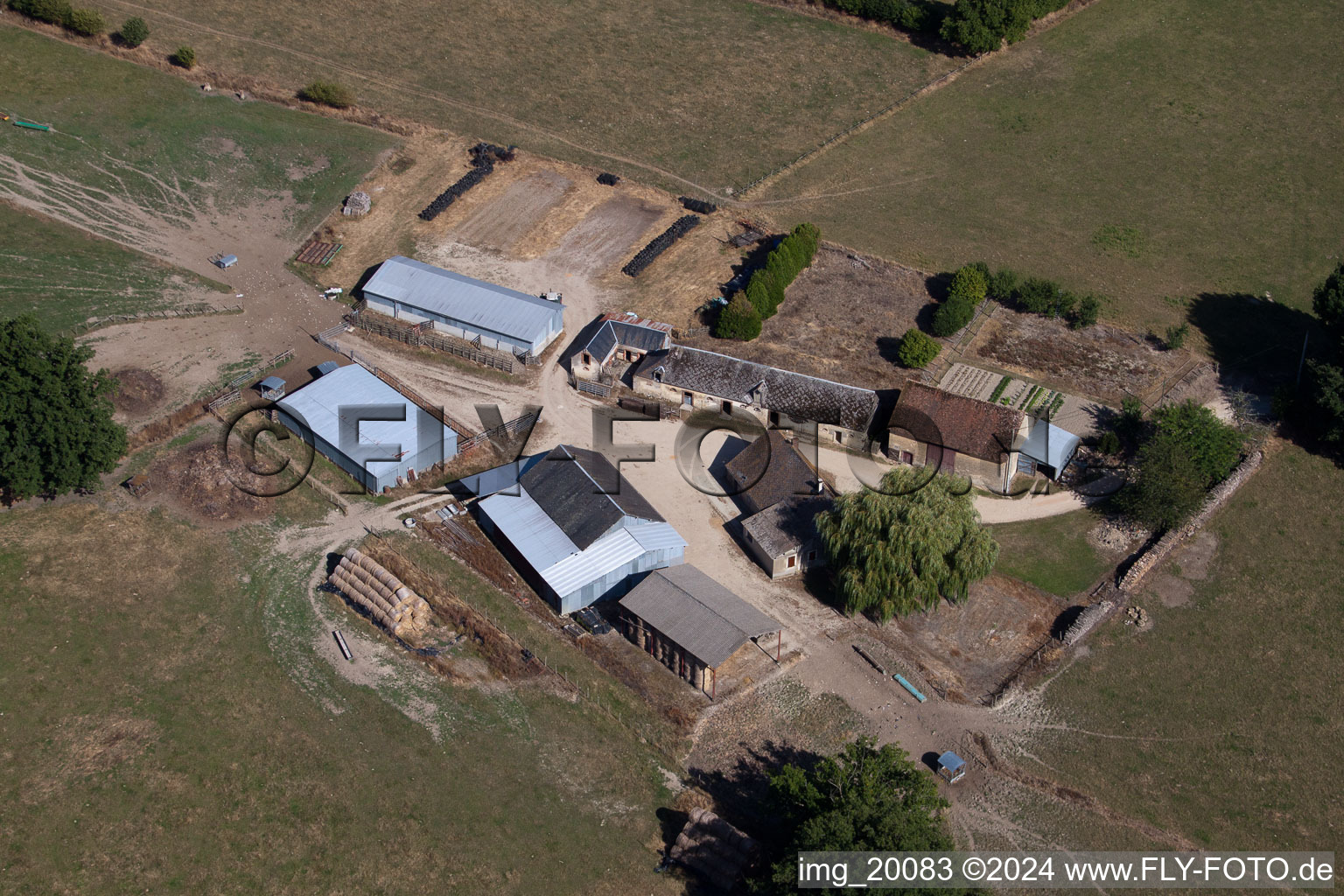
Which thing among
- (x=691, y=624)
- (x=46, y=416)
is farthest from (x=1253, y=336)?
(x=46, y=416)

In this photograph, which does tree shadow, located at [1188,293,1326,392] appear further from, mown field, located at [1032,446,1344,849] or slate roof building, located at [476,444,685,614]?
slate roof building, located at [476,444,685,614]

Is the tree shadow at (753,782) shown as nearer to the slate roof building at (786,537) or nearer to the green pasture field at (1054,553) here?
the slate roof building at (786,537)

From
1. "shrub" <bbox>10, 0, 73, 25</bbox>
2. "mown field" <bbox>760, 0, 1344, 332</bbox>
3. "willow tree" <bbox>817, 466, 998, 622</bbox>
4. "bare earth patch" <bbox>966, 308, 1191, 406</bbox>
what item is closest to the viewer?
"willow tree" <bbox>817, 466, 998, 622</bbox>

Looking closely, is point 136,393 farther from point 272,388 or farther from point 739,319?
point 739,319

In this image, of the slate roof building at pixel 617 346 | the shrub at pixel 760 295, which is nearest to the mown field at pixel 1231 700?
the shrub at pixel 760 295

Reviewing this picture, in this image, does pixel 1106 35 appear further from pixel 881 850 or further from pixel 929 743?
pixel 881 850

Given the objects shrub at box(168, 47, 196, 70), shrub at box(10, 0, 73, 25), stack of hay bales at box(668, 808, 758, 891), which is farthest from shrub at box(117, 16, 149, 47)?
stack of hay bales at box(668, 808, 758, 891)

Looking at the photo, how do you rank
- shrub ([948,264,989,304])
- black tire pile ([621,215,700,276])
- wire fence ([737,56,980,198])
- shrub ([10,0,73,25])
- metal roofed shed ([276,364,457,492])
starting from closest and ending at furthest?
metal roofed shed ([276,364,457,492]) < shrub ([948,264,989,304]) < black tire pile ([621,215,700,276]) < wire fence ([737,56,980,198]) < shrub ([10,0,73,25])
